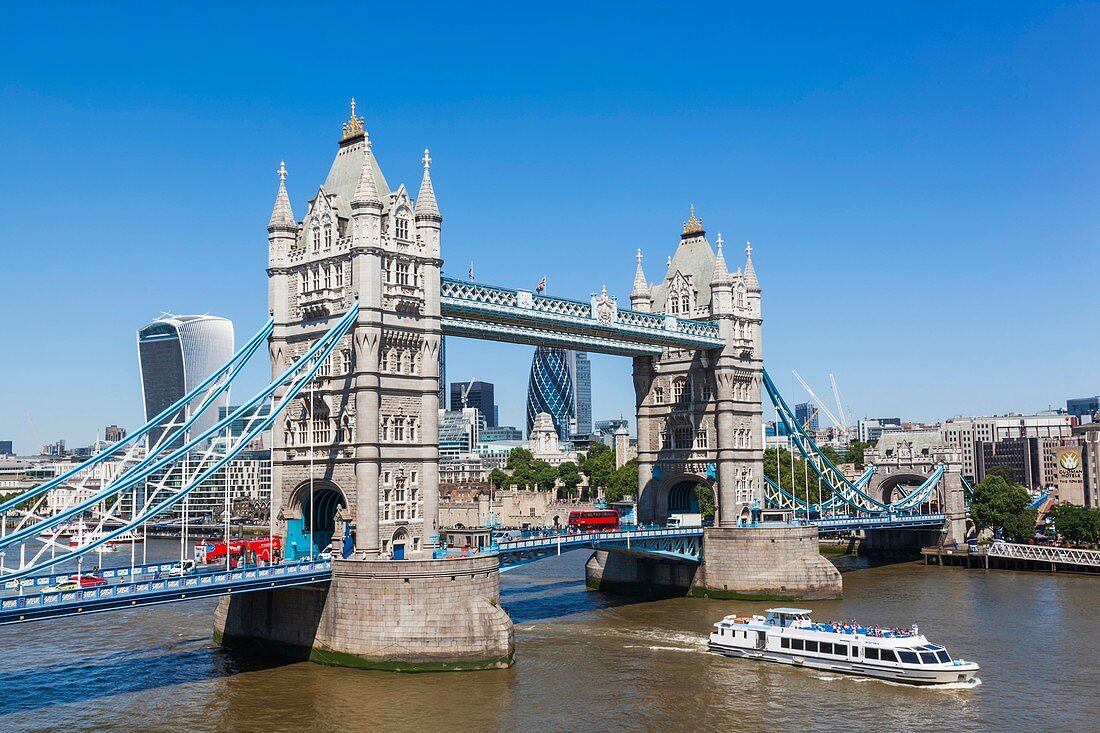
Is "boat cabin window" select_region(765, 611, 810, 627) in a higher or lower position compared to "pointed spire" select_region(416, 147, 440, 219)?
lower

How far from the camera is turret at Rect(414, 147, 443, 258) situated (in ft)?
211

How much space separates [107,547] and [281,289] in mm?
83669

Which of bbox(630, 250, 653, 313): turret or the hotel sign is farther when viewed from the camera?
the hotel sign

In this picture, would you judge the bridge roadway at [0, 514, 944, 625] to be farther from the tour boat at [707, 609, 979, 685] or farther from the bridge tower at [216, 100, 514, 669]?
the tour boat at [707, 609, 979, 685]

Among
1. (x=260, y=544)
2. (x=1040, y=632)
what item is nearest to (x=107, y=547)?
(x=260, y=544)

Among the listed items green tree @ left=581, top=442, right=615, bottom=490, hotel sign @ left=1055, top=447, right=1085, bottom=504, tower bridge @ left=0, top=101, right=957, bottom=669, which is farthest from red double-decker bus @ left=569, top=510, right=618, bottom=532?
hotel sign @ left=1055, top=447, right=1085, bottom=504

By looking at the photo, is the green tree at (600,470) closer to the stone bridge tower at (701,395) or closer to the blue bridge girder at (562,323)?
the stone bridge tower at (701,395)

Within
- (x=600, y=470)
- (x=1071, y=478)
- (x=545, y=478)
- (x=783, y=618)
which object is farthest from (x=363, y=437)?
(x=545, y=478)

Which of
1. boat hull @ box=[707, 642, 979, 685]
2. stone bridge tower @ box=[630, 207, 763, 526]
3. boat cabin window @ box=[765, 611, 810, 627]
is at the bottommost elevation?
boat hull @ box=[707, 642, 979, 685]

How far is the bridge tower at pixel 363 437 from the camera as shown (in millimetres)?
55312

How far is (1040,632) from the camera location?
66438 mm

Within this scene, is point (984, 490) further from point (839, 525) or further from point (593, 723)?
point (593, 723)

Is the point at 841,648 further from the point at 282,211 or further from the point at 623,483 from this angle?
the point at 623,483

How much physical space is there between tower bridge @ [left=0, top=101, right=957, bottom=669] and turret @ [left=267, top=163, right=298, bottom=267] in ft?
0.39
